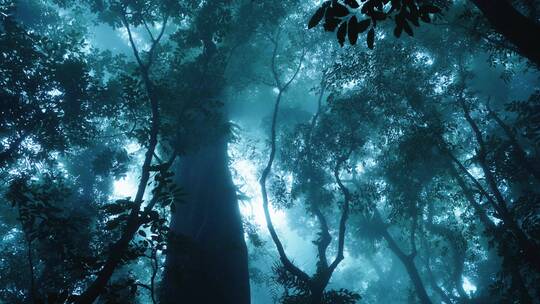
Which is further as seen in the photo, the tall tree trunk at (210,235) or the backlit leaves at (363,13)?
the tall tree trunk at (210,235)

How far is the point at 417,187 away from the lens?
18297 millimetres

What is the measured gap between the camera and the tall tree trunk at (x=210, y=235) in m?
11.5

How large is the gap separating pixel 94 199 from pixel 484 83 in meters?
31.1

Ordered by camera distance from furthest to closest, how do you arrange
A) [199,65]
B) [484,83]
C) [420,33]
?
1. [484,83]
2. [420,33]
3. [199,65]

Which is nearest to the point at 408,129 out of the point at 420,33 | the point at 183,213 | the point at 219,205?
the point at 420,33

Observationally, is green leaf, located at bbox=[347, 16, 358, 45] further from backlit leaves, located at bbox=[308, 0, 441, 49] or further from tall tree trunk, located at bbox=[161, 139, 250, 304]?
tall tree trunk, located at bbox=[161, 139, 250, 304]

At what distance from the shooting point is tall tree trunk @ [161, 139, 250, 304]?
1149 centimetres

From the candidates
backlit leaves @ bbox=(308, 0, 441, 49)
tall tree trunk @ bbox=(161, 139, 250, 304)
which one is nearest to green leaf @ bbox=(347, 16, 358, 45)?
backlit leaves @ bbox=(308, 0, 441, 49)

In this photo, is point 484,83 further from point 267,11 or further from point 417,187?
point 267,11

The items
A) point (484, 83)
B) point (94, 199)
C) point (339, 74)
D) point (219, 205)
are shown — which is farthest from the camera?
point (484, 83)

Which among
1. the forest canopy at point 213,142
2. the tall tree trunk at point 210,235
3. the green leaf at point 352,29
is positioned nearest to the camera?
the green leaf at point 352,29

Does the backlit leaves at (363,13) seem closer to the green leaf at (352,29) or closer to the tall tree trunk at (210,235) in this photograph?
the green leaf at (352,29)

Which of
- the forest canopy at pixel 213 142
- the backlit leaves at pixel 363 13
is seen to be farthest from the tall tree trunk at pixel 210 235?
the backlit leaves at pixel 363 13

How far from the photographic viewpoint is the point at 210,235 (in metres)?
13.5
